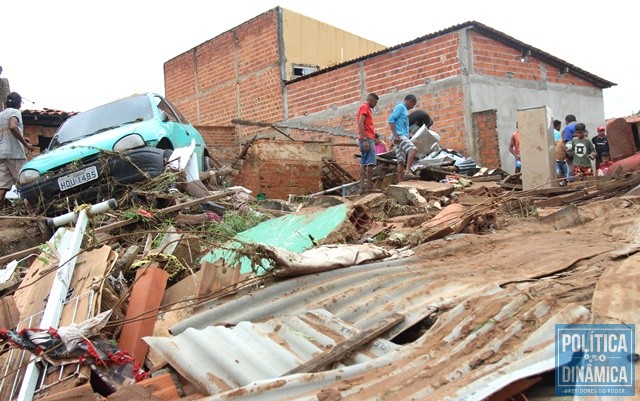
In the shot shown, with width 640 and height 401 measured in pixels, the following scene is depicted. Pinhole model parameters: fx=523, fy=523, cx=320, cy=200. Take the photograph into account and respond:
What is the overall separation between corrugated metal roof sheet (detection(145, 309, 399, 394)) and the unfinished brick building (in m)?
7.75

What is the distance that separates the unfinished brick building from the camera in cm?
1093

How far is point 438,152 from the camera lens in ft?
32.7

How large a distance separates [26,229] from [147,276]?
133 inches

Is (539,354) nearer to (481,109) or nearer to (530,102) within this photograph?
(481,109)

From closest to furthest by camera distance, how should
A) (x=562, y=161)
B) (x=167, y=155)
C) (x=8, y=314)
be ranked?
1. (x=8, y=314)
2. (x=167, y=155)
3. (x=562, y=161)

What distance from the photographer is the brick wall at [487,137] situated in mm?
10695

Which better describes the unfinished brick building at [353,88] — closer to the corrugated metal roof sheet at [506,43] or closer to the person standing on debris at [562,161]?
the corrugated metal roof sheet at [506,43]

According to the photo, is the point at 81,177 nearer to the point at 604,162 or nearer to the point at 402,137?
the point at 402,137

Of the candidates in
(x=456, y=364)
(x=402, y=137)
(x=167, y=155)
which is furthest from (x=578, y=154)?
(x=456, y=364)

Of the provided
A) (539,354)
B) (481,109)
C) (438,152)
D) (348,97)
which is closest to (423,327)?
(539,354)

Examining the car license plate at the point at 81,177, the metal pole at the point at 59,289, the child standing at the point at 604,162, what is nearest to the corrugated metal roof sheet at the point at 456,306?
the metal pole at the point at 59,289

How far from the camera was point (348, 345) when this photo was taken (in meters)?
2.38

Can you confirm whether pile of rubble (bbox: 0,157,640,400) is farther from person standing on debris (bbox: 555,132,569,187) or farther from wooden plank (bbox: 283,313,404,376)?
person standing on debris (bbox: 555,132,569,187)

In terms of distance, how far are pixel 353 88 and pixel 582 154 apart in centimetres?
585
